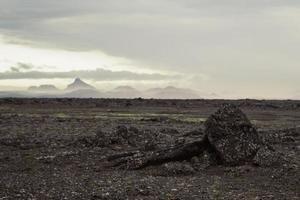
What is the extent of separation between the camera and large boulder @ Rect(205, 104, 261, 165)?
1070 inches

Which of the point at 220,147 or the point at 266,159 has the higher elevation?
the point at 220,147

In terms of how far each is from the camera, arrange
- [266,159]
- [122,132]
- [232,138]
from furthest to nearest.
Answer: [122,132], [232,138], [266,159]

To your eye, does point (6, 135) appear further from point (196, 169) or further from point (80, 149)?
point (196, 169)

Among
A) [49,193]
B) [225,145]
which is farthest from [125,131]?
[49,193]

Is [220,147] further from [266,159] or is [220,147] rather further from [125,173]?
[125,173]

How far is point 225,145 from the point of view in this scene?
27719 mm

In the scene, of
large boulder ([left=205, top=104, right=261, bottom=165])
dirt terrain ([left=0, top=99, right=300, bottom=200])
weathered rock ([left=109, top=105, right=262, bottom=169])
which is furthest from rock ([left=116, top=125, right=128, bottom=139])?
large boulder ([left=205, top=104, right=261, bottom=165])

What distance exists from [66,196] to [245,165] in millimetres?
9399

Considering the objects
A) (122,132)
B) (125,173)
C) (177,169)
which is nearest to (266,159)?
(177,169)

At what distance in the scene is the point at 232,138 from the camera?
1094 inches

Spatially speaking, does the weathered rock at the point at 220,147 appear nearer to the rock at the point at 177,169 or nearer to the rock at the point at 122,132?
the rock at the point at 177,169

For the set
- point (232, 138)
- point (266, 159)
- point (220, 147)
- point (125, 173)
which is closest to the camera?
point (125, 173)

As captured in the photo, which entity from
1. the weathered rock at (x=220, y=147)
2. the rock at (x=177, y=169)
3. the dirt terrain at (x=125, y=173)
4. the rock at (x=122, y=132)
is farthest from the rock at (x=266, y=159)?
the rock at (x=122, y=132)

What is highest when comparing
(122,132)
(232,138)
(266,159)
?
(232,138)
